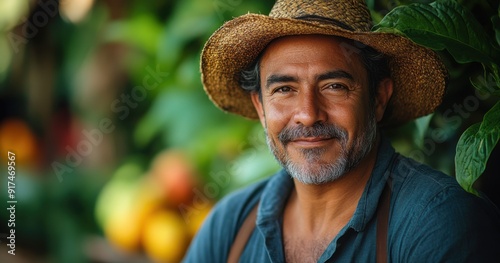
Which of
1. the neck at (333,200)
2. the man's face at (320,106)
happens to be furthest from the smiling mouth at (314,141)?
the neck at (333,200)

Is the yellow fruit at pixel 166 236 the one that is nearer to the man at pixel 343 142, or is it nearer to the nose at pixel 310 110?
the man at pixel 343 142

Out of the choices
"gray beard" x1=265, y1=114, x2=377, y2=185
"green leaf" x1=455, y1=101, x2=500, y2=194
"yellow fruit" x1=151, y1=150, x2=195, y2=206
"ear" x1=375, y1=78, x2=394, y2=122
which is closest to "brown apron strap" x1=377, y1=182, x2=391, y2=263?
"gray beard" x1=265, y1=114, x2=377, y2=185

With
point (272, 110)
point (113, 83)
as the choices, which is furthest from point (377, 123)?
point (113, 83)

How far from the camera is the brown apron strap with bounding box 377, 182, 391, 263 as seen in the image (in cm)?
173

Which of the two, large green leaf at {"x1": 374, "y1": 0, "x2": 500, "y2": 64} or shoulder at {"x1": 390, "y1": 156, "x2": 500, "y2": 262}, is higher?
large green leaf at {"x1": 374, "y1": 0, "x2": 500, "y2": 64}

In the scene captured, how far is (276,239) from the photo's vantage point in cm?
197

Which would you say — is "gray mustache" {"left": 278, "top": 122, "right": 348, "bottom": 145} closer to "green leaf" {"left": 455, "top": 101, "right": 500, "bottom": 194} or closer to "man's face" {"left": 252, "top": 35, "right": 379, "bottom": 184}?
"man's face" {"left": 252, "top": 35, "right": 379, "bottom": 184}

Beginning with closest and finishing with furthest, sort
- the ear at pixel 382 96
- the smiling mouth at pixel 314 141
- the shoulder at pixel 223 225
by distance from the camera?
the smiling mouth at pixel 314 141
the ear at pixel 382 96
the shoulder at pixel 223 225

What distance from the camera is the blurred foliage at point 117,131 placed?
2898 millimetres

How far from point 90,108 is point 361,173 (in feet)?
6.52

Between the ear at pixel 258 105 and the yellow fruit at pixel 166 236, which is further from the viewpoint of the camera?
the yellow fruit at pixel 166 236

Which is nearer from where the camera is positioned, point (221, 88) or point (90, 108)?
point (221, 88)

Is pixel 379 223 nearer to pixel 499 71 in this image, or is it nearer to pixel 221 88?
pixel 499 71
